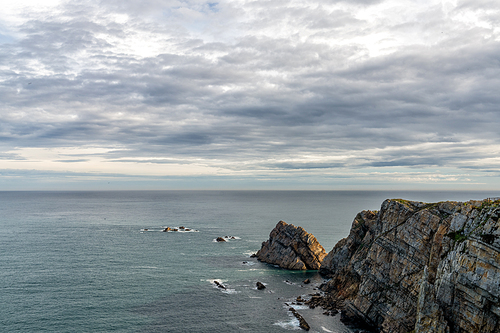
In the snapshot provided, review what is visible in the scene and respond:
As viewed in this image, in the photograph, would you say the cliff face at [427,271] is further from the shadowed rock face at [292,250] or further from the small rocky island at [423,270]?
the shadowed rock face at [292,250]

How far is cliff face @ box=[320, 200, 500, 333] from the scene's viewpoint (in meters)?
42.1

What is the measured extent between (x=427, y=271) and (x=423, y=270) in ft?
25.5

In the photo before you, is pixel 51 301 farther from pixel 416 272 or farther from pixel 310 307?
pixel 416 272

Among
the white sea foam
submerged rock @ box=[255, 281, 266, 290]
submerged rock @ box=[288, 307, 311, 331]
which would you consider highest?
submerged rock @ box=[255, 281, 266, 290]

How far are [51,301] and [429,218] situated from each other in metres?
88.0

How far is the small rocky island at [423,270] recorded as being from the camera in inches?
1663

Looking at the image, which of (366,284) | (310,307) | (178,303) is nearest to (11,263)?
(178,303)

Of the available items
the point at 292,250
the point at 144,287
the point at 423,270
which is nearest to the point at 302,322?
the point at 423,270

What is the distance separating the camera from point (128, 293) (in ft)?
279

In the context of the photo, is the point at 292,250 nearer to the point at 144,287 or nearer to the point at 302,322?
the point at 302,322

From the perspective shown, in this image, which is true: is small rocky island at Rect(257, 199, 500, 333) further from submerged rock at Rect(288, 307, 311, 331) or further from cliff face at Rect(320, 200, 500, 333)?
submerged rock at Rect(288, 307, 311, 331)

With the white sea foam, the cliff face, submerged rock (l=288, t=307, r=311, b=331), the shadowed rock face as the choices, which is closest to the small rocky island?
the cliff face

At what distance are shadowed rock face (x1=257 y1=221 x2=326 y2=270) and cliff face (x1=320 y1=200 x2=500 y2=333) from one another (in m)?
21.8

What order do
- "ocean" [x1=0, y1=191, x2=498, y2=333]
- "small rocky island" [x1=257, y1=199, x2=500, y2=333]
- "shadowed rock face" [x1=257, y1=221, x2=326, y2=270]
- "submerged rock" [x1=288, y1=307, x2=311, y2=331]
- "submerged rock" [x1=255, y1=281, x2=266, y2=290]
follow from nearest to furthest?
"small rocky island" [x1=257, y1=199, x2=500, y2=333] < "submerged rock" [x1=288, y1=307, x2=311, y2=331] < "ocean" [x1=0, y1=191, x2=498, y2=333] < "submerged rock" [x1=255, y1=281, x2=266, y2=290] < "shadowed rock face" [x1=257, y1=221, x2=326, y2=270]
